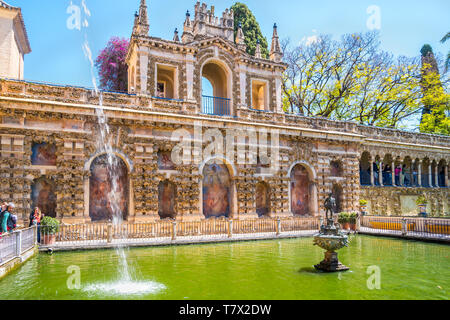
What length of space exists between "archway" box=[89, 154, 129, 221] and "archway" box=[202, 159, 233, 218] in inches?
194

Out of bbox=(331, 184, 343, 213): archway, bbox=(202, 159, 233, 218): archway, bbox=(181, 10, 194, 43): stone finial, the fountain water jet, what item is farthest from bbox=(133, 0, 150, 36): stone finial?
bbox=(331, 184, 343, 213): archway

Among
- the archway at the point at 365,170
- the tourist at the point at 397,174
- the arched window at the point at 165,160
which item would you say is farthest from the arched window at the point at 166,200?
the tourist at the point at 397,174

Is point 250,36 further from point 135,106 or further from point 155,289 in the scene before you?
point 155,289

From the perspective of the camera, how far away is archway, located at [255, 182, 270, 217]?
909 inches

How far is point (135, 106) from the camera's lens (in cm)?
1961

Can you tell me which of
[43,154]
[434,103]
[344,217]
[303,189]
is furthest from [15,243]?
[434,103]

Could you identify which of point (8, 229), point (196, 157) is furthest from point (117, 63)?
point (8, 229)

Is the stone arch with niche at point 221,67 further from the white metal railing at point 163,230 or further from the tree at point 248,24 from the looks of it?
the tree at point 248,24

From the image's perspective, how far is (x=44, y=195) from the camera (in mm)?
17484

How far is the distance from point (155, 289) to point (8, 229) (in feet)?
25.9

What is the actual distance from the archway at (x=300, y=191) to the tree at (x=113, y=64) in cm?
1769

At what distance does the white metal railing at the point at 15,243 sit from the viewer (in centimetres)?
968

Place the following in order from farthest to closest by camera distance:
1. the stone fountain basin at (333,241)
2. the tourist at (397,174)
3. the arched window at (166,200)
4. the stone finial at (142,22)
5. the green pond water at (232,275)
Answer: the tourist at (397,174) → the stone finial at (142,22) → the arched window at (166,200) → the stone fountain basin at (333,241) → the green pond water at (232,275)

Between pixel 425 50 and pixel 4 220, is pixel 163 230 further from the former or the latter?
pixel 425 50
